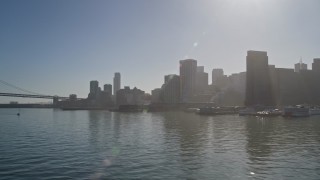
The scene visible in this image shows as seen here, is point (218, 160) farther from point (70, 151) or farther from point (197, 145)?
point (70, 151)

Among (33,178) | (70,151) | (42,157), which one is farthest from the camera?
(70,151)

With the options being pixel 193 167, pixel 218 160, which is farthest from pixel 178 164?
pixel 218 160

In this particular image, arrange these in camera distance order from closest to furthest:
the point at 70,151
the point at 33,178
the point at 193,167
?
the point at 33,178, the point at 193,167, the point at 70,151

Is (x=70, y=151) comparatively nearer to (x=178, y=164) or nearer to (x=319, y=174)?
(x=178, y=164)

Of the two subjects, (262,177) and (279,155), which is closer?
(262,177)

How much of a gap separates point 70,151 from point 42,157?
218 inches

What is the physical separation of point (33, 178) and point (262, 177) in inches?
823

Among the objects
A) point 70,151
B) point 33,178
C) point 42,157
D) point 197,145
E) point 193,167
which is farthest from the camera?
point 197,145

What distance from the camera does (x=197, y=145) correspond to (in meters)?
55.8

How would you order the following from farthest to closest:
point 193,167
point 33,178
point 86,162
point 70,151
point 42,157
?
point 70,151, point 42,157, point 86,162, point 193,167, point 33,178

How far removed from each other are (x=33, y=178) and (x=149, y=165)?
39.3 ft

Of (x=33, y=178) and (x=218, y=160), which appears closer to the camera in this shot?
(x=33, y=178)

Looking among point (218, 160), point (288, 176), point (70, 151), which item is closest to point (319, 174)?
point (288, 176)

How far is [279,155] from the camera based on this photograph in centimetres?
4591
